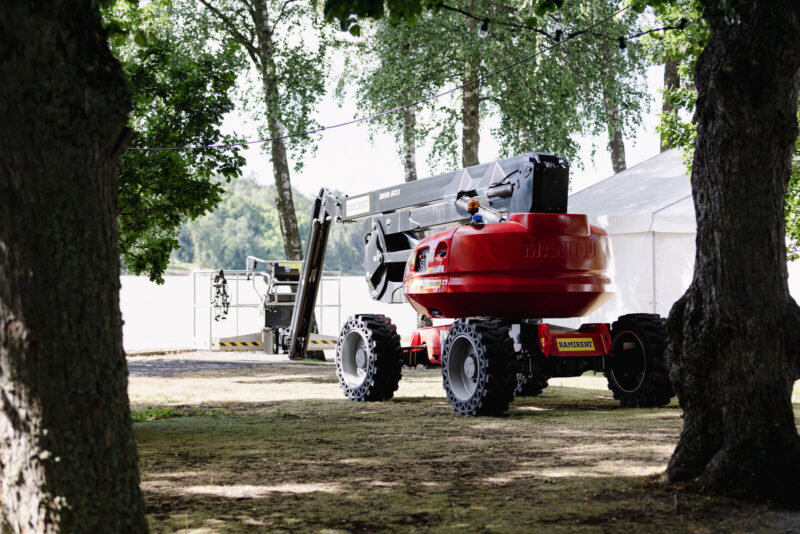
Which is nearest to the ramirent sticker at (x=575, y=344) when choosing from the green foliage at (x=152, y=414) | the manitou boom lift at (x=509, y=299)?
the manitou boom lift at (x=509, y=299)

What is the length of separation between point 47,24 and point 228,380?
511 inches

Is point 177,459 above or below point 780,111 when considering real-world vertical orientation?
below

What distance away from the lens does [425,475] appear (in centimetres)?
644

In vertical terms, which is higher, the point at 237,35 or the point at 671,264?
the point at 237,35

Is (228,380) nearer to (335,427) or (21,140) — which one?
(335,427)

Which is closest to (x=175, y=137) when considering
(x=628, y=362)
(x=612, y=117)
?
(x=628, y=362)

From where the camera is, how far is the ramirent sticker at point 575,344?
10.3 metres

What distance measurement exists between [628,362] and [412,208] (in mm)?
3361

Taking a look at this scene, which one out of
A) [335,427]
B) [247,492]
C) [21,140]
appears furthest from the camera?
[335,427]

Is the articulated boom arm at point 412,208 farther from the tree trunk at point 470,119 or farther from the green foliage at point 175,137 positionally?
the tree trunk at point 470,119

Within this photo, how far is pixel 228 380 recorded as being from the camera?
1623cm

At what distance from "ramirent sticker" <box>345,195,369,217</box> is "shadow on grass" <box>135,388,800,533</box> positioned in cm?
369

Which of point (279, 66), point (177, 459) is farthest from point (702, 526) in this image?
point (279, 66)

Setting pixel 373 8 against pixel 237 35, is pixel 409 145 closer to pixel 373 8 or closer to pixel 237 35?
pixel 237 35
